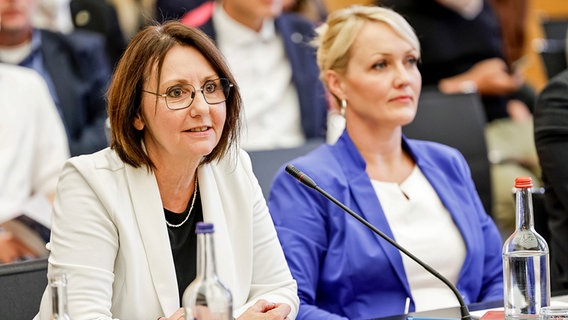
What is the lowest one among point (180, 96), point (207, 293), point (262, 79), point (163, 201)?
point (207, 293)

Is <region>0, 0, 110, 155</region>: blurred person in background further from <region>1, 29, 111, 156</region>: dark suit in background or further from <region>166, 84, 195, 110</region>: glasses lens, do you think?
<region>166, 84, 195, 110</region>: glasses lens

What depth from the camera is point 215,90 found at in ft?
7.14

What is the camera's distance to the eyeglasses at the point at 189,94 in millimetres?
2133

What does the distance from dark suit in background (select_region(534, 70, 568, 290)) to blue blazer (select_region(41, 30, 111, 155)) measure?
183 cm

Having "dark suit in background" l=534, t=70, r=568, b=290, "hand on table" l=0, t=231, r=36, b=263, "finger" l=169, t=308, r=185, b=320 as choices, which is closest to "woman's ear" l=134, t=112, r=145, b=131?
"finger" l=169, t=308, r=185, b=320

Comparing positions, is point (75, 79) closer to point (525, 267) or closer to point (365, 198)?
point (365, 198)

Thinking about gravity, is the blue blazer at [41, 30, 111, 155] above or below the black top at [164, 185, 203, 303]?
above

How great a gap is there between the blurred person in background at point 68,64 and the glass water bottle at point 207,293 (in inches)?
96.0

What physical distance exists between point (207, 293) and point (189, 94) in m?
0.61

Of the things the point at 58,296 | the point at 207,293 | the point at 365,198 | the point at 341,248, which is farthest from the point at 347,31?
the point at 58,296

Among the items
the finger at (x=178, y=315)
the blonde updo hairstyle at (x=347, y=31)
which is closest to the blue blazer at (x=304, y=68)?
the blonde updo hairstyle at (x=347, y=31)

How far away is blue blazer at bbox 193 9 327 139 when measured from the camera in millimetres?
4129

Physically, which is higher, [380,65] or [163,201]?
[380,65]

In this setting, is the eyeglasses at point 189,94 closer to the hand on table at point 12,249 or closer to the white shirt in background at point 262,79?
the hand on table at point 12,249
